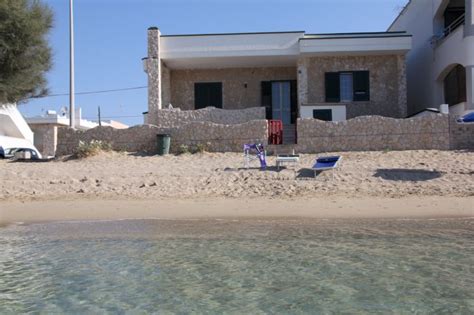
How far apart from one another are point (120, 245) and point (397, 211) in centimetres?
722

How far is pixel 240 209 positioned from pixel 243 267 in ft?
19.8

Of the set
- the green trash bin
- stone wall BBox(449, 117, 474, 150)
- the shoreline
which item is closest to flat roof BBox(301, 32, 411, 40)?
stone wall BBox(449, 117, 474, 150)

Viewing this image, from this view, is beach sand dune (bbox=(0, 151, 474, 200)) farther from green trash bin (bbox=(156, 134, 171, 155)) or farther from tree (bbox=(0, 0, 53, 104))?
tree (bbox=(0, 0, 53, 104))

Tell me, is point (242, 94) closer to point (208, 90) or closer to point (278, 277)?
point (208, 90)

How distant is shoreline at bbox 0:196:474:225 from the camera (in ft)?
46.9

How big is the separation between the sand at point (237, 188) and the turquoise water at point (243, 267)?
1.39 m

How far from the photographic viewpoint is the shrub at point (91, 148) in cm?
2189

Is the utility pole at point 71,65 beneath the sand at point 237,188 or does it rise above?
above

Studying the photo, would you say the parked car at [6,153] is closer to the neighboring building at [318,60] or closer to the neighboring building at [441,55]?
the neighboring building at [318,60]

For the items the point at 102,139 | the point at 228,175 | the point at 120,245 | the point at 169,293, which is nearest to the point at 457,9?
the point at 228,175

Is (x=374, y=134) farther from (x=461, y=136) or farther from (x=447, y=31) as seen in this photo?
(x=447, y=31)

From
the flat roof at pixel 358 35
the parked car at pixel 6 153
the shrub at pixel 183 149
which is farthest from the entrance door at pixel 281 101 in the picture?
the parked car at pixel 6 153

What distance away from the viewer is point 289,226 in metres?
13.0

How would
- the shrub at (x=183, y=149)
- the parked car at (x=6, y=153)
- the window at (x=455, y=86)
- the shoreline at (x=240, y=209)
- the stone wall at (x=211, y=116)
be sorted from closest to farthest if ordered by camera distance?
the shoreline at (x=240, y=209)
the shrub at (x=183, y=149)
the stone wall at (x=211, y=116)
the window at (x=455, y=86)
the parked car at (x=6, y=153)
